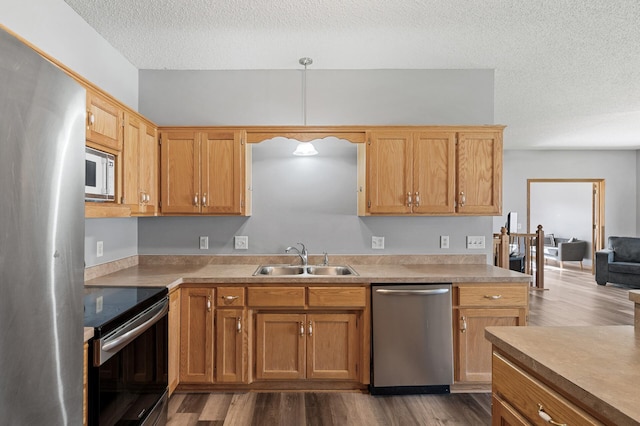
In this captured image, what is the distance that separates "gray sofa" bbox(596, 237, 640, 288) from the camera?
20.8 ft

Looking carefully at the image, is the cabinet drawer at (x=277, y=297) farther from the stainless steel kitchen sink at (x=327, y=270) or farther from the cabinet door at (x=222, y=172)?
the cabinet door at (x=222, y=172)

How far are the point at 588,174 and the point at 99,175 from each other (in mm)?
8762

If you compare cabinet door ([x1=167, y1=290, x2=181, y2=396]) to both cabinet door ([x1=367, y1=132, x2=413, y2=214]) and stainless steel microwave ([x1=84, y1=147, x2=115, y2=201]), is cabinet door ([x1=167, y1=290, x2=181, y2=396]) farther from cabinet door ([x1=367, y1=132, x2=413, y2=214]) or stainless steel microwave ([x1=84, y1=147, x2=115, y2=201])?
cabinet door ([x1=367, y1=132, x2=413, y2=214])

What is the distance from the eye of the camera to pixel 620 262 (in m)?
6.62

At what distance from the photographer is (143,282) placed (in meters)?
2.43

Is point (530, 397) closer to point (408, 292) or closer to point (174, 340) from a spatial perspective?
point (408, 292)

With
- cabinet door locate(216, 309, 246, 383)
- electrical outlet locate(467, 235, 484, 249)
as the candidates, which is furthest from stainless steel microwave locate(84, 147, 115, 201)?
electrical outlet locate(467, 235, 484, 249)

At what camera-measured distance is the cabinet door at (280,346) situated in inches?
103

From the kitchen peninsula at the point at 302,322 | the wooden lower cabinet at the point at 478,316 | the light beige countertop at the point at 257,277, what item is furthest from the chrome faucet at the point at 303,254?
the wooden lower cabinet at the point at 478,316

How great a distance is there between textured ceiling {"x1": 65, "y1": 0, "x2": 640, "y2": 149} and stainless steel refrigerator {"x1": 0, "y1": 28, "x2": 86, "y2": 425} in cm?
161

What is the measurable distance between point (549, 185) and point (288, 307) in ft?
32.9

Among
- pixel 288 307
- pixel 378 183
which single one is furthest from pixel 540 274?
pixel 288 307

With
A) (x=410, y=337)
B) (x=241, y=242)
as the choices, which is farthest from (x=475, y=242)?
(x=241, y=242)

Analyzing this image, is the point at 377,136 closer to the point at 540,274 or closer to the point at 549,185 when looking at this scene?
the point at 540,274
